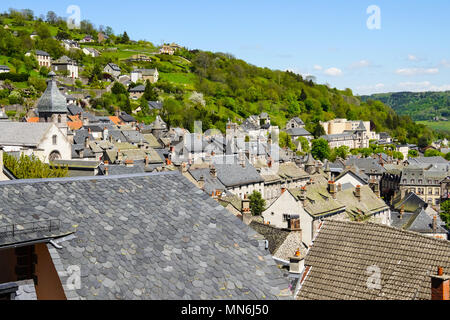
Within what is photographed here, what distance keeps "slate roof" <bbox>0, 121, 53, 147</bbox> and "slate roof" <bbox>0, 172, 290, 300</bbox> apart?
5255 cm

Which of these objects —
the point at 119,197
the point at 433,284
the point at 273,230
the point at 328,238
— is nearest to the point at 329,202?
the point at 273,230

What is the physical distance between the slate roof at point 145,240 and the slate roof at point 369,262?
768 cm

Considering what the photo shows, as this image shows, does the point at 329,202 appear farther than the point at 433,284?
Yes

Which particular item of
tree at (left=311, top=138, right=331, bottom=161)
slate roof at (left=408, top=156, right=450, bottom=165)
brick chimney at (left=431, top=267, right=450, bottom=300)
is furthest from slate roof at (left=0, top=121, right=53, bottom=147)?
slate roof at (left=408, top=156, right=450, bottom=165)

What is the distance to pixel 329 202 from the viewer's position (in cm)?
4612

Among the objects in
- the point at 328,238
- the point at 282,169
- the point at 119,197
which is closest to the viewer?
the point at 119,197

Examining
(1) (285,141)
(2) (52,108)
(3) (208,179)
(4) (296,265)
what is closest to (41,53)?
(1) (285,141)

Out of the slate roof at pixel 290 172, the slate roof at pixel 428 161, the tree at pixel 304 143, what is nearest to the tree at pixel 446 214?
the slate roof at pixel 290 172

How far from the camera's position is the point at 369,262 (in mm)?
18516

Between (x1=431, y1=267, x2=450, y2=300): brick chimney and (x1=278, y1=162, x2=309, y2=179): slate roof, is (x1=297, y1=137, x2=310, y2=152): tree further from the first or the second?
(x1=431, y1=267, x2=450, y2=300): brick chimney

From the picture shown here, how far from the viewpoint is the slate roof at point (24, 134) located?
6106 centimetres

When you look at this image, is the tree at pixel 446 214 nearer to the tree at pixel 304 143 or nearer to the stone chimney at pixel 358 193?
the stone chimney at pixel 358 193
